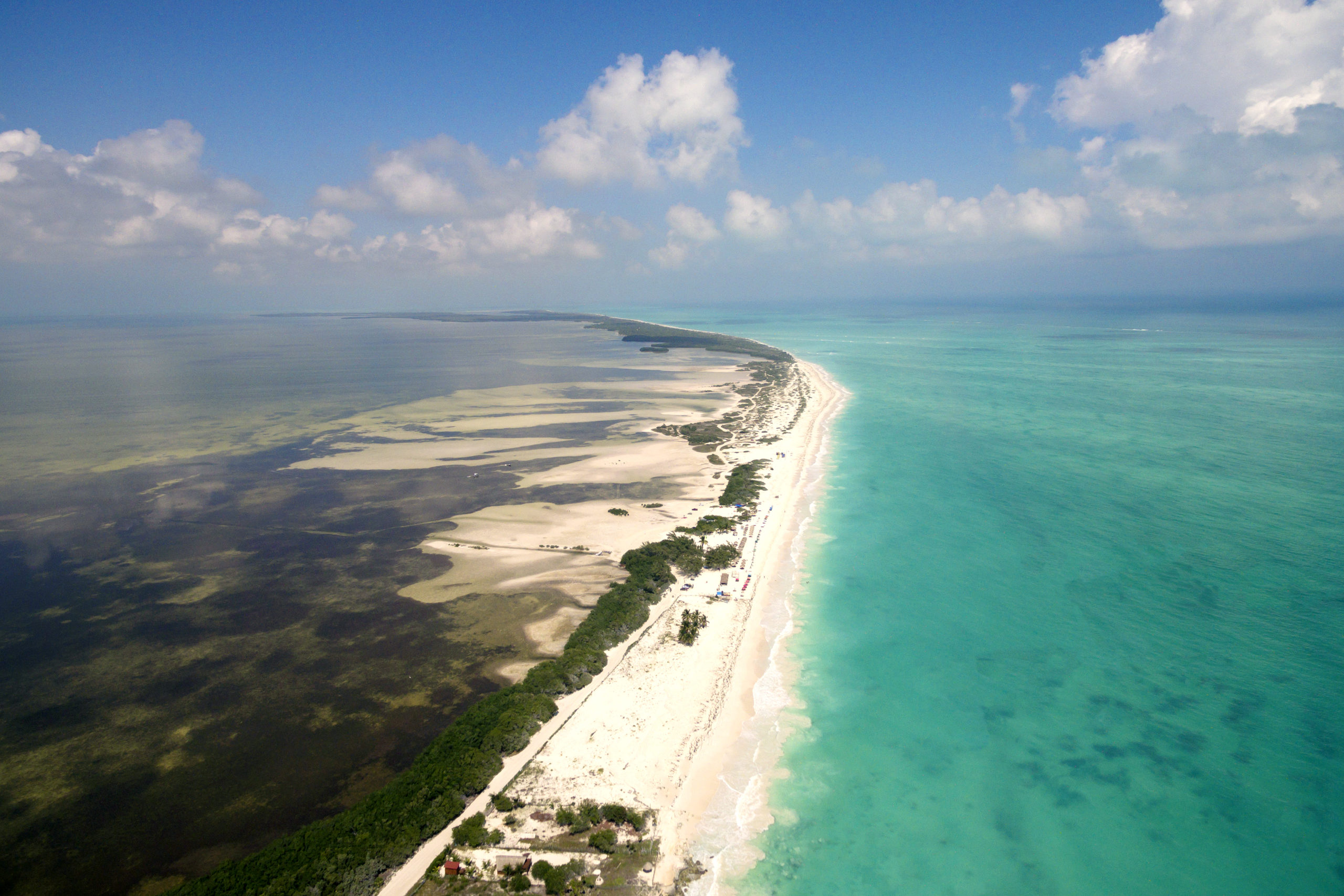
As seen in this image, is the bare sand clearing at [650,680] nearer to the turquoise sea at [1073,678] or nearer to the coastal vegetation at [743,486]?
the coastal vegetation at [743,486]

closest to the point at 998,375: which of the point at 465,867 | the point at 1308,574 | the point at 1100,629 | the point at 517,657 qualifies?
the point at 1308,574

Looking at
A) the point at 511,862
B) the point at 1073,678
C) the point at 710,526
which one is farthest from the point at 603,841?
the point at 710,526

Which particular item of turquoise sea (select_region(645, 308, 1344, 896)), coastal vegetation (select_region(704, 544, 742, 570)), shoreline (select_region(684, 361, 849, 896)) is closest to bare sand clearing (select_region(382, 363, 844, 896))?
shoreline (select_region(684, 361, 849, 896))

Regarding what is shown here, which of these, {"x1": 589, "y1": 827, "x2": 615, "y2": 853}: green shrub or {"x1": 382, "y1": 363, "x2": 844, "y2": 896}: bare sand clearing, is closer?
{"x1": 589, "y1": 827, "x2": 615, "y2": 853}: green shrub

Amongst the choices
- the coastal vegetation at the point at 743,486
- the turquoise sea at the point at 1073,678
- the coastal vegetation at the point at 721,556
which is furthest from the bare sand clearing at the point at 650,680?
the turquoise sea at the point at 1073,678

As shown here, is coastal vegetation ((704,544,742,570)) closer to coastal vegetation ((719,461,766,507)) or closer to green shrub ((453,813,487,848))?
coastal vegetation ((719,461,766,507))

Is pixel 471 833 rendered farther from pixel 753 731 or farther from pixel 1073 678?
pixel 1073 678
